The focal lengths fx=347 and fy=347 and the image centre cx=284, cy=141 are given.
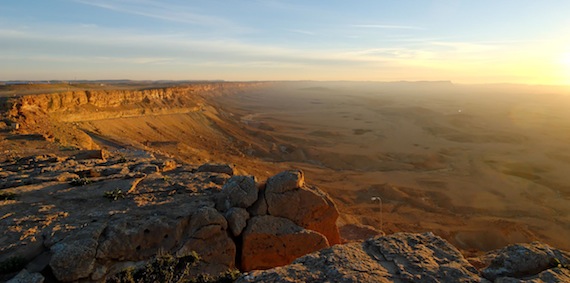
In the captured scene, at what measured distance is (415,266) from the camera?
297 inches

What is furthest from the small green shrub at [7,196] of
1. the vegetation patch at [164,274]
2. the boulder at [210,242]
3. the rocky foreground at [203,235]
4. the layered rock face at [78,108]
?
the layered rock face at [78,108]

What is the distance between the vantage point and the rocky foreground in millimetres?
7477

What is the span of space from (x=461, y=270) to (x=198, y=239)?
737 centimetres

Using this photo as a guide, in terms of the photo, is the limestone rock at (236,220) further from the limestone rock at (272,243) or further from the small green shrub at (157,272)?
the small green shrub at (157,272)

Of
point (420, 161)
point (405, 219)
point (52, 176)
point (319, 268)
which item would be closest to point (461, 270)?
point (319, 268)

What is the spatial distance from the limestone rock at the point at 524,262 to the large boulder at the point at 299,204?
19.9 ft

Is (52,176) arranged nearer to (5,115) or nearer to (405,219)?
(5,115)

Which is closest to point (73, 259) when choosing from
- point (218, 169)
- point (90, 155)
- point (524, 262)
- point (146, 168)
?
point (146, 168)

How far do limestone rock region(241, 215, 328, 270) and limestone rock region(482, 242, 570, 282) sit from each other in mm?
5654

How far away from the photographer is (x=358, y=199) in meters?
28.4

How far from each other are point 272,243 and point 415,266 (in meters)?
5.31

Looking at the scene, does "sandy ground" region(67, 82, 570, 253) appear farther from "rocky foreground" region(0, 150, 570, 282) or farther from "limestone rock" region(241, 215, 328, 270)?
"rocky foreground" region(0, 150, 570, 282)

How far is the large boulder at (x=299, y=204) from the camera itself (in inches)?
493

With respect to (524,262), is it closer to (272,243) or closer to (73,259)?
(272,243)
